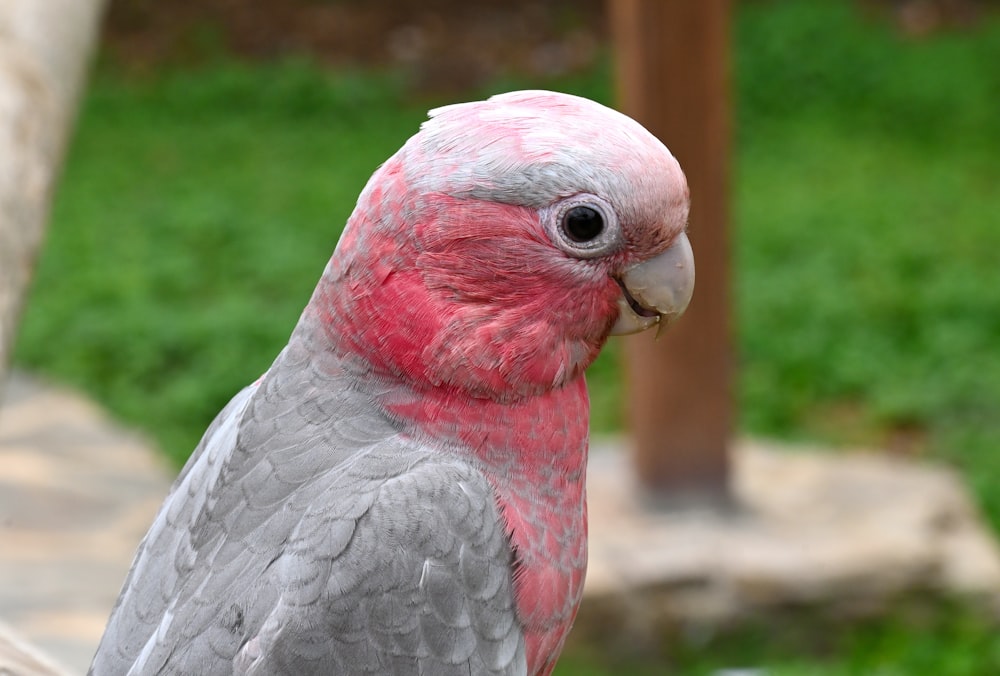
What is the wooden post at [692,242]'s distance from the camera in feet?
11.5

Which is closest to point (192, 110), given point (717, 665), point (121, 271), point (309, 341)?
point (121, 271)

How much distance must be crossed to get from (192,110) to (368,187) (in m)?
6.68

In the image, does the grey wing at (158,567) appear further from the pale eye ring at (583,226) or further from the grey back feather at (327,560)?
the pale eye ring at (583,226)

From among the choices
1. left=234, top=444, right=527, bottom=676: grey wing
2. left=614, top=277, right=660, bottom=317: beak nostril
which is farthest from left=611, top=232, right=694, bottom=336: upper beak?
left=234, top=444, right=527, bottom=676: grey wing

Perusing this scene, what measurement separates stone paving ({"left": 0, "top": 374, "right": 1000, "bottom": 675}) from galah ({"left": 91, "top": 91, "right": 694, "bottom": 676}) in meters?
2.03

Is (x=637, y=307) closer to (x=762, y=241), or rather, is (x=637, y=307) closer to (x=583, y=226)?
(x=583, y=226)

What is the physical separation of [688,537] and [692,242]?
0.94m

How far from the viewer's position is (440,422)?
152 cm

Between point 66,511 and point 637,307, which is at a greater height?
point 637,307

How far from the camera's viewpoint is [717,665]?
Result: 3.79 meters

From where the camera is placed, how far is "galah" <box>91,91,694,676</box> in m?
1.41

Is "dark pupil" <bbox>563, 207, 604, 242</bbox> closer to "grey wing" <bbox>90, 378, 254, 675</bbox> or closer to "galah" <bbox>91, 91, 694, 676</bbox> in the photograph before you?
"galah" <bbox>91, 91, 694, 676</bbox>

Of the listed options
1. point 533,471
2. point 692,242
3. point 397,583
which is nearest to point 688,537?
point 692,242

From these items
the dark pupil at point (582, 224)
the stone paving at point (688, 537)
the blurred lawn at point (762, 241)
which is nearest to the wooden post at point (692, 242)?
the stone paving at point (688, 537)
